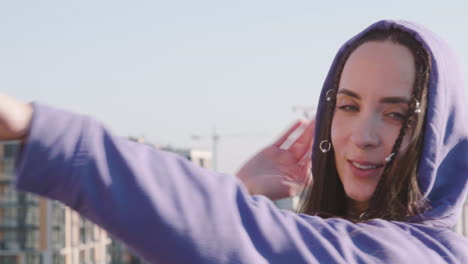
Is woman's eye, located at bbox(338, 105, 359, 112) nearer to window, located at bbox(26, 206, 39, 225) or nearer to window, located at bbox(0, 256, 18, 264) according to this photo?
window, located at bbox(26, 206, 39, 225)

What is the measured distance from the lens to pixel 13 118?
1.39ft

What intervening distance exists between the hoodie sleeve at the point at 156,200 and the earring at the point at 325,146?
259 mm

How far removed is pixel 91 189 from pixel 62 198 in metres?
0.02

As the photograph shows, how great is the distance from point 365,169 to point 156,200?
332mm

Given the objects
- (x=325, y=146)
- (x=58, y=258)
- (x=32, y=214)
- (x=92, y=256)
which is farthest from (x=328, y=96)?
(x=92, y=256)

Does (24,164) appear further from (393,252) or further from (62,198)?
(393,252)

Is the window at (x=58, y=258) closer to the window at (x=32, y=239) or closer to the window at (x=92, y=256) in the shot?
the window at (x=32, y=239)

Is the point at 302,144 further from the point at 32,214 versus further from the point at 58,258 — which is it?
the point at 58,258

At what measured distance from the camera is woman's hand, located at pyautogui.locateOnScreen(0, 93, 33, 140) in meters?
0.42

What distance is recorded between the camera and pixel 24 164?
44 cm

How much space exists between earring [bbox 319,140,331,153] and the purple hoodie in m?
0.19

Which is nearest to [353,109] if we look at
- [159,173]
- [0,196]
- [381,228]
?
[381,228]

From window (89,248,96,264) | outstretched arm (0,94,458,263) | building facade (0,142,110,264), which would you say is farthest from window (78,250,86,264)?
outstretched arm (0,94,458,263)

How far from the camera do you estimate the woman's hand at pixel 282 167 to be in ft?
2.99
